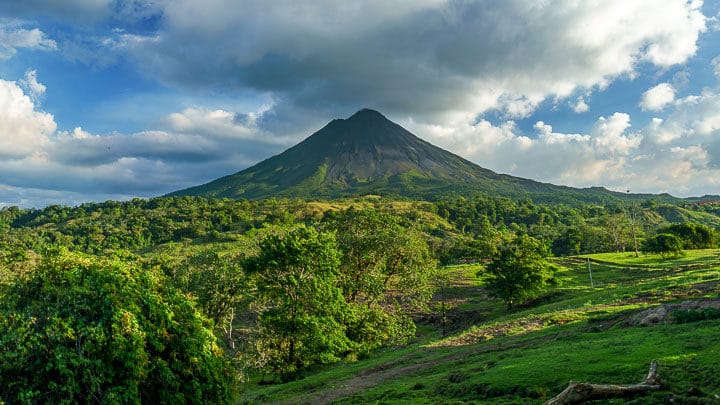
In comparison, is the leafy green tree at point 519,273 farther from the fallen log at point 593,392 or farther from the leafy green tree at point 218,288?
the fallen log at point 593,392

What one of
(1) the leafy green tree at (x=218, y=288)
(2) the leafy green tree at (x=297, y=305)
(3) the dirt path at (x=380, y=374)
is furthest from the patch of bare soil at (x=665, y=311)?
(1) the leafy green tree at (x=218, y=288)

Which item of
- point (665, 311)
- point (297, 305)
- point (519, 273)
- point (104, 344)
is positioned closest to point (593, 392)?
point (104, 344)

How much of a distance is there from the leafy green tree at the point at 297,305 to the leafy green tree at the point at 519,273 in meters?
25.6

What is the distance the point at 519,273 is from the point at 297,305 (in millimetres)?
29616

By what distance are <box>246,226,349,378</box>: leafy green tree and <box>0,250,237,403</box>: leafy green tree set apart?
9099 mm

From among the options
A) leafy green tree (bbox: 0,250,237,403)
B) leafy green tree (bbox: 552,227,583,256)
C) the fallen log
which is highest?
leafy green tree (bbox: 0,250,237,403)

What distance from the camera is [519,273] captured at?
1780 inches

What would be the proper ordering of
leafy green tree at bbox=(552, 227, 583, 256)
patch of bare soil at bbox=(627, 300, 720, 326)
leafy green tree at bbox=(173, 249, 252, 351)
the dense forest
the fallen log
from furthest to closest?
leafy green tree at bbox=(552, 227, 583, 256)
leafy green tree at bbox=(173, 249, 252, 351)
patch of bare soil at bbox=(627, 300, 720, 326)
the dense forest
the fallen log

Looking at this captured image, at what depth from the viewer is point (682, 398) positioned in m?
9.43

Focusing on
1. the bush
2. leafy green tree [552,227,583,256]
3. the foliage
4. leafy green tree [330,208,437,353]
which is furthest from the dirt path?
leafy green tree [552,227,583,256]

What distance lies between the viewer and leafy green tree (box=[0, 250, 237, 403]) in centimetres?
1107

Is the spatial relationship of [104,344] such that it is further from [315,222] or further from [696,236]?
[696,236]

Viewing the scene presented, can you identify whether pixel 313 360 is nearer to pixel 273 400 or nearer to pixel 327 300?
pixel 327 300

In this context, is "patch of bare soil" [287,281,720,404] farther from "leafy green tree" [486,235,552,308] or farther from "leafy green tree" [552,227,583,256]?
"leafy green tree" [552,227,583,256]
